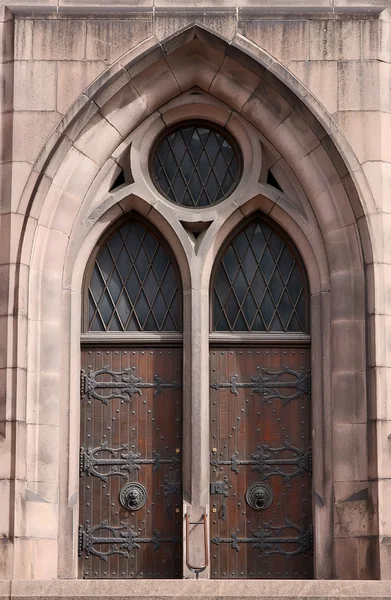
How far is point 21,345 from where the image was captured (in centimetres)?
1495

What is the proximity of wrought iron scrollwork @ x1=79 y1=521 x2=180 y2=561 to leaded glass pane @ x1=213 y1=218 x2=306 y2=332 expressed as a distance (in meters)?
2.41

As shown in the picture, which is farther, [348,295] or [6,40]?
[6,40]

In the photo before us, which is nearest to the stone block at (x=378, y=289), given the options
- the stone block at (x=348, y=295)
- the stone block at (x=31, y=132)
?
the stone block at (x=348, y=295)

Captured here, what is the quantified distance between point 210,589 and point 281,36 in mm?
6146

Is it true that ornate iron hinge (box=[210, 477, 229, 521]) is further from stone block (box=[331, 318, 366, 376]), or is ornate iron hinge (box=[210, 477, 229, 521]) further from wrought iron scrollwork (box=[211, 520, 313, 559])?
stone block (box=[331, 318, 366, 376])

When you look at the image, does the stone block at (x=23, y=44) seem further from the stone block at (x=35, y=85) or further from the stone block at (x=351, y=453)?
the stone block at (x=351, y=453)

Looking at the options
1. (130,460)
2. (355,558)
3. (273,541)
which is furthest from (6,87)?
(355,558)

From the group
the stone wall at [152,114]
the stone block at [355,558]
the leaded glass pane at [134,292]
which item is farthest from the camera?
the leaded glass pane at [134,292]

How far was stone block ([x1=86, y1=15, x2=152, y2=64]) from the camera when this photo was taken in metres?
15.5

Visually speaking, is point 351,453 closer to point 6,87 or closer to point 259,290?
point 259,290

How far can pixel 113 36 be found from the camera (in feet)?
51.0

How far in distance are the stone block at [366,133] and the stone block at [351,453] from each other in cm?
292

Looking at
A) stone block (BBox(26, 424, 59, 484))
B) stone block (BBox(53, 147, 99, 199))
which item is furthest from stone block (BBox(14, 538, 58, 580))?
stone block (BBox(53, 147, 99, 199))

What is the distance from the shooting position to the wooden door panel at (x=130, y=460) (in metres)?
15.3
